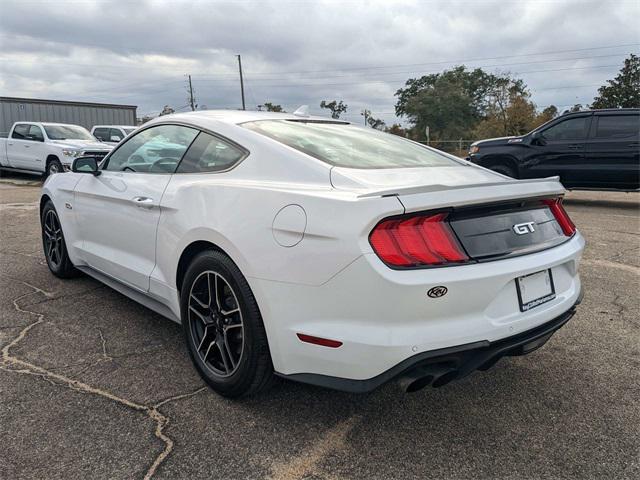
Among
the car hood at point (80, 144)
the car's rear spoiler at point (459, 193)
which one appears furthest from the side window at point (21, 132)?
the car's rear spoiler at point (459, 193)

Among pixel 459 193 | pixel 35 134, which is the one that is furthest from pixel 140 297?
pixel 35 134

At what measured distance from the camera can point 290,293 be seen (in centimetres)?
215

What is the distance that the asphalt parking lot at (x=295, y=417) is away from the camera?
2088 millimetres

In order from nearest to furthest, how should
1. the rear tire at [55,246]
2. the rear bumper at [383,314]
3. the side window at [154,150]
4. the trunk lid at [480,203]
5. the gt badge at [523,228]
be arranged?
the rear bumper at [383,314] → the trunk lid at [480,203] → the gt badge at [523,228] → the side window at [154,150] → the rear tire at [55,246]

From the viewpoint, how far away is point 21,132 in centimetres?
1536

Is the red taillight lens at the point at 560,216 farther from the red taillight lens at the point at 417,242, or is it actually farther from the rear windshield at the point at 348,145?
the red taillight lens at the point at 417,242

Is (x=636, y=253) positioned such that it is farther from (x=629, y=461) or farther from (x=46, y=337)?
(x=46, y=337)

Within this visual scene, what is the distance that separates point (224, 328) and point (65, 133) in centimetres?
1444

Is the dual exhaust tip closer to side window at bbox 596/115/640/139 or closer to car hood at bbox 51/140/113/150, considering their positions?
side window at bbox 596/115/640/139

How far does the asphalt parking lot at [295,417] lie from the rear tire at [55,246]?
0.92 meters

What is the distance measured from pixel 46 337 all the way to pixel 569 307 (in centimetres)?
318

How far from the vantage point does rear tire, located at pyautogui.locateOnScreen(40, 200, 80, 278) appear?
4453 millimetres

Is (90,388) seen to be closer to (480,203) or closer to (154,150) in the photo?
(154,150)

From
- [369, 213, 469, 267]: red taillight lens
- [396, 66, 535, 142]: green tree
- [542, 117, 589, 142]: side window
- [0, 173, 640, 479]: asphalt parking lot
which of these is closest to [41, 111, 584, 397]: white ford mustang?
[369, 213, 469, 267]: red taillight lens
